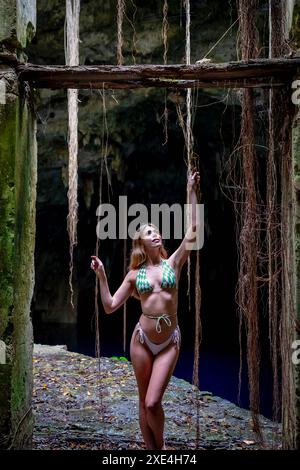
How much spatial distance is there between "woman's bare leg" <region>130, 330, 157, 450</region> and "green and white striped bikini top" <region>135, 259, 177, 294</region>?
1.15ft

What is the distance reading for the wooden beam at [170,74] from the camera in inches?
118

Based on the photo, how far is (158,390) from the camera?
2.98 meters

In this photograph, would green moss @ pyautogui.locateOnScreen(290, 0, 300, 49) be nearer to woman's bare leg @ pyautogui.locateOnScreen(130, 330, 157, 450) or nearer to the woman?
the woman

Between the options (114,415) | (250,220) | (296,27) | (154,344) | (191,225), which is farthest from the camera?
(114,415)

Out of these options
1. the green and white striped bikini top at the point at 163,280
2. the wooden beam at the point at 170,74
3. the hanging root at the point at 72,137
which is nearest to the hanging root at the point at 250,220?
the wooden beam at the point at 170,74

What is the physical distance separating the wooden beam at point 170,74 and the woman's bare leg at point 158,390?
5.54 ft

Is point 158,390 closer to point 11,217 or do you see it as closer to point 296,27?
point 11,217

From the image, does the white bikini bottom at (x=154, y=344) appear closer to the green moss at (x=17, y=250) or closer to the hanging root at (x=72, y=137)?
the hanging root at (x=72, y=137)

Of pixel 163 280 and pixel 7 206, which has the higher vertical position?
pixel 7 206

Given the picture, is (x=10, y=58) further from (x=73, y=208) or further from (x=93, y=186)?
(x=93, y=186)

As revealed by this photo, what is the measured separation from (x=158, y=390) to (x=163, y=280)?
666 millimetres

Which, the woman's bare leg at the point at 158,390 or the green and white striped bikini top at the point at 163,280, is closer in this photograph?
the woman's bare leg at the point at 158,390

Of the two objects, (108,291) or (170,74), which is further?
(108,291)

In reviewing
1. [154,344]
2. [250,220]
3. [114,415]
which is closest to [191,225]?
[250,220]
